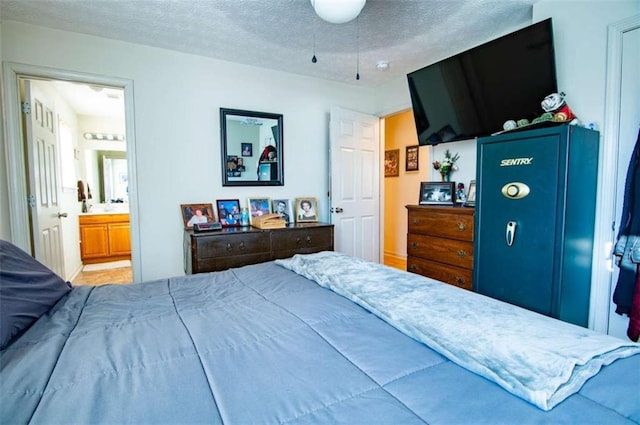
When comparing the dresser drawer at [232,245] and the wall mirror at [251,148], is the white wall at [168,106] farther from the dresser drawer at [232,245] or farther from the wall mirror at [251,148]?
the dresser drawer at [232,245]

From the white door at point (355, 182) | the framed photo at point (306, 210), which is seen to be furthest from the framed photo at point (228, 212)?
the white door at point (355, 182)

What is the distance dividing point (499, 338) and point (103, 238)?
5.86 metres

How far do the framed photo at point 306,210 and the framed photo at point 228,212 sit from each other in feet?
2.25

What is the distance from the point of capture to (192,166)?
319 centimetres

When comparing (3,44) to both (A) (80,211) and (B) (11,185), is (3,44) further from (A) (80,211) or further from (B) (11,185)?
(A) (80,211)

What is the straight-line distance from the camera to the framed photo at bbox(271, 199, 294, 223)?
358 centimetres

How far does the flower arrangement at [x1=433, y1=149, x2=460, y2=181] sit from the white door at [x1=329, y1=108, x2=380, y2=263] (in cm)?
101

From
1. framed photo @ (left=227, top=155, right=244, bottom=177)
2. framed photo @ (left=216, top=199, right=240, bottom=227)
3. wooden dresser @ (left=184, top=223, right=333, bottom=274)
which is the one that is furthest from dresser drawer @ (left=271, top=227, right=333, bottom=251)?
framed photo @ (left=227, top=155, right=244, bottom=177)

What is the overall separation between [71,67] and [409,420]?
349 cm

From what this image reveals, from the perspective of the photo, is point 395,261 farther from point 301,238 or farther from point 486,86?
point 486,86

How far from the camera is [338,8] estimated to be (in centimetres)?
184

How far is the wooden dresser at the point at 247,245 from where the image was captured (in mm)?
2765

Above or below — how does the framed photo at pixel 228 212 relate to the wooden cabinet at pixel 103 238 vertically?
above

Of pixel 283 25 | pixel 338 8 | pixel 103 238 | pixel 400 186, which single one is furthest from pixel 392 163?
pixel 103 238
